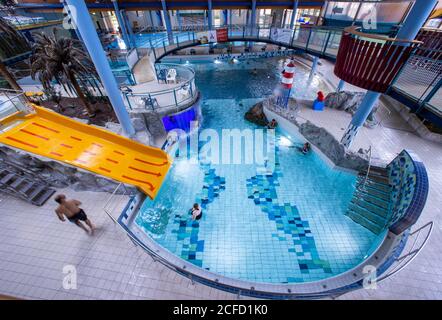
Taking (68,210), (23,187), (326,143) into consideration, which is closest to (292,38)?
(326,143)

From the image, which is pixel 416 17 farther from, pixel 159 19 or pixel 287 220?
pixel 159 19

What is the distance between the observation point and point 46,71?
771 cm

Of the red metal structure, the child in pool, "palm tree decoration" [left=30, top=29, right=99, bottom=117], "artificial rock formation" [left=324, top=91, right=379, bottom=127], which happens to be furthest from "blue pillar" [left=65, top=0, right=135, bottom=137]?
"artificial rock formation" [left=324, top=91, right=379, bottom=127]

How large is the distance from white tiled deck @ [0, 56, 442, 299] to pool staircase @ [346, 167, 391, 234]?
1.00 meters

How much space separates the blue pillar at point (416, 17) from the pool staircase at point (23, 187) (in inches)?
446

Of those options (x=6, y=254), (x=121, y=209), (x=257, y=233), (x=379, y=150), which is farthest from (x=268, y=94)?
(x=6, y=254)

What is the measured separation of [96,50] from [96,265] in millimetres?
6240

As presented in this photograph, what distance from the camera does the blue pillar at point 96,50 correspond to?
542 centimetres

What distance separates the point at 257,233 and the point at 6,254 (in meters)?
6.76

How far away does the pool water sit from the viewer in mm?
5703

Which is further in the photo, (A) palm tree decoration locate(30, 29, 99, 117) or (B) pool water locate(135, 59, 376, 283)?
(A) palm tree decoration locate(30, 29, 99, 117)

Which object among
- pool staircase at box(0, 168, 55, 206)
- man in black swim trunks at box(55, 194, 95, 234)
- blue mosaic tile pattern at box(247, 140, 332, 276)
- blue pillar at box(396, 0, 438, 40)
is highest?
blue pillar at box(396, 0, 438, 40)

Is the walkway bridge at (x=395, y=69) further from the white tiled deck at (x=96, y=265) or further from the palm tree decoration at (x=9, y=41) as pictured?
the palm tree decoration at (x=9, y=41)

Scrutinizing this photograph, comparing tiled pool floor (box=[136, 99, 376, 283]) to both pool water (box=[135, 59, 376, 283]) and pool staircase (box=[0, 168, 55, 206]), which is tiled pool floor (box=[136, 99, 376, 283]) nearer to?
pool water (box=[135, 59, 376, 283])
